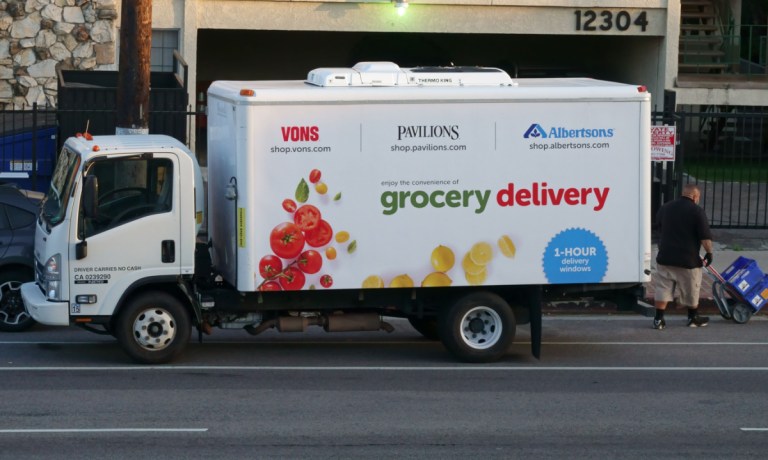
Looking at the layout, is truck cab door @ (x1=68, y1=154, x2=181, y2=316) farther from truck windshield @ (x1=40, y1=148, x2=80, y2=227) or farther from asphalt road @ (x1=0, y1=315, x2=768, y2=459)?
asphalt road @ (x1=0, y1=315, x2=768, y2=459)

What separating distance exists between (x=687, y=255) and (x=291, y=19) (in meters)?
11.8

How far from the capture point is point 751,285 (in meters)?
13.9

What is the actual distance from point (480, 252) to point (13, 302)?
4818 millimetres

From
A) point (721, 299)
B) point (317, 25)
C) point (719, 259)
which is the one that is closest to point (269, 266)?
point (721, 299)

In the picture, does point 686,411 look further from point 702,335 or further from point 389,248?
point 702,335

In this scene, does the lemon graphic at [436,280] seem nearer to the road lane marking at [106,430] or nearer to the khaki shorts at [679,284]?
the road lane marking at [106,430]

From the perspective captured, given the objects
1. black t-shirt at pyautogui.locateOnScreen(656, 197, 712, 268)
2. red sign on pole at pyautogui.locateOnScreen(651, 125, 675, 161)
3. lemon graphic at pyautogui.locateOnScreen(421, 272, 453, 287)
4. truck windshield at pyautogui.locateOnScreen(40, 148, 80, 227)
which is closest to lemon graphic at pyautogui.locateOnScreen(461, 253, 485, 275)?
lemon graphic at pyautogui.locateOnScreen(421, 272, 453, 287)

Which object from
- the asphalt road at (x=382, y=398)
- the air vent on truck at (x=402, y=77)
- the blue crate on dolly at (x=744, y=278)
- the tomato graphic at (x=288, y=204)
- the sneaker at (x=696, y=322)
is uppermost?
the air vent on truck at (x=402, y=77)

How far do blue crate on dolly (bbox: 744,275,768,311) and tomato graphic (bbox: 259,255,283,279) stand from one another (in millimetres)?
5742

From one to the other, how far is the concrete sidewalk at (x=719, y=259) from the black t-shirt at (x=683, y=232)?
172 centimetres

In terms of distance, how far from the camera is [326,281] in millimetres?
11109

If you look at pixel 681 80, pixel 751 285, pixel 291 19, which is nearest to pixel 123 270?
pixel 751 285

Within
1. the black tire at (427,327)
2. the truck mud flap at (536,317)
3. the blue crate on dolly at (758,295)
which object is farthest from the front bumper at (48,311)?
the blue crate on dolly at (758,295)

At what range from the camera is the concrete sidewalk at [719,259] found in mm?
15094
